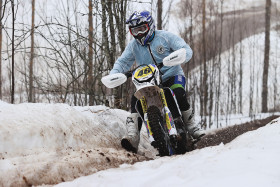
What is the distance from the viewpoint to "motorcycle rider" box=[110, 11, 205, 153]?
380 cm

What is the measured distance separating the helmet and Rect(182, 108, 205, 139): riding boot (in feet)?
3.69

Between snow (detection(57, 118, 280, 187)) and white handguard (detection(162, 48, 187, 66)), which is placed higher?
white handguard (detection(162, 48, 187, 66))

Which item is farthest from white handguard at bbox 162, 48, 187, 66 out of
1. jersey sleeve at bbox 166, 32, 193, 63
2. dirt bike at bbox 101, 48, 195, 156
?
jersey sleeve at bbox 166, 32, 193, 63

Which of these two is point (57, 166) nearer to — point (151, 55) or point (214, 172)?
point (214, 172)

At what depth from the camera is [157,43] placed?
401cm

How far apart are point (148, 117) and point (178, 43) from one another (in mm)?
1221

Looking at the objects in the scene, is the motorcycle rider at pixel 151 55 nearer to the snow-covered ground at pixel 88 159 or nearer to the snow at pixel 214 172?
the snow-covered ground at pixel 88 159

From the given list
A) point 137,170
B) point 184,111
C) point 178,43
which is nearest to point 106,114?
point 184,111

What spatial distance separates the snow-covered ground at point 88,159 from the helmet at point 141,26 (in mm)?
1282

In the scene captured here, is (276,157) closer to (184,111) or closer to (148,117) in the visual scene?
(148,117)

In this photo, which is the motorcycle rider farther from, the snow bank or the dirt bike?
the dirt bike

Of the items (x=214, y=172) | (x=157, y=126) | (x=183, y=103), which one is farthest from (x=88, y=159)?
(x=183, y=103)

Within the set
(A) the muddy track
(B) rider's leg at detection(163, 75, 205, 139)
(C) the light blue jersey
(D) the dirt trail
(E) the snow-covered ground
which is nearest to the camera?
(E) the snow-covered ground

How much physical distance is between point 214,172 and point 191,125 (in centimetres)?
211
